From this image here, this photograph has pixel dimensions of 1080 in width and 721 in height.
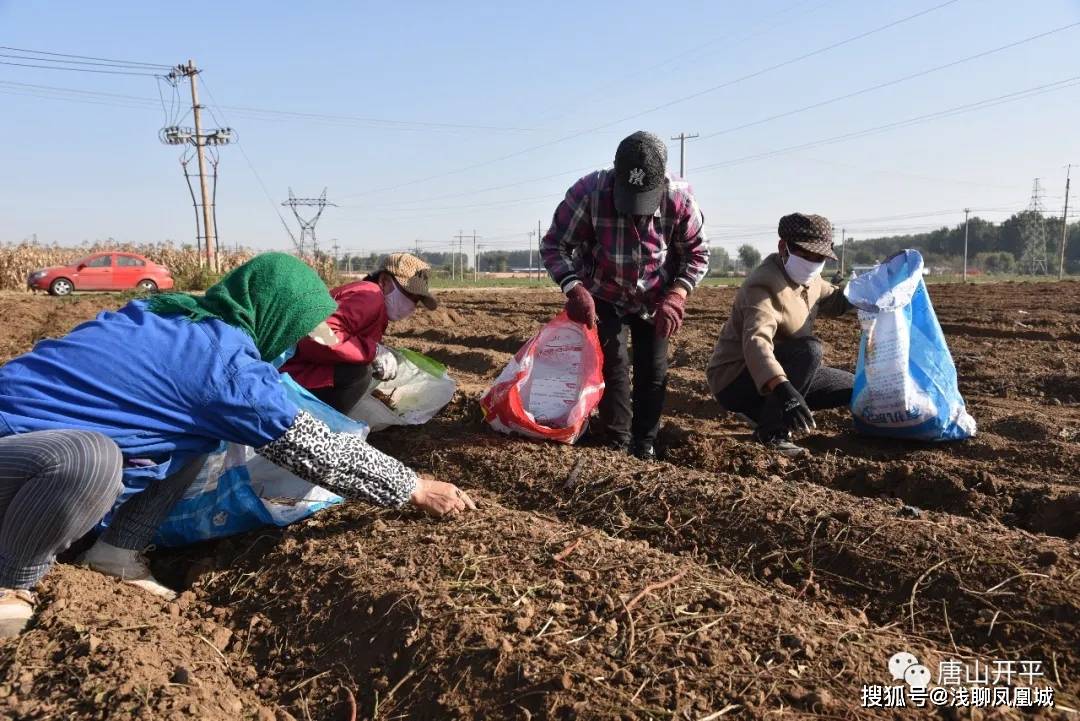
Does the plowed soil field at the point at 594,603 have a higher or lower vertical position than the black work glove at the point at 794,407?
lower

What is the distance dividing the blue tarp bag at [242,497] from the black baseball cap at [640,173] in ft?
5.05

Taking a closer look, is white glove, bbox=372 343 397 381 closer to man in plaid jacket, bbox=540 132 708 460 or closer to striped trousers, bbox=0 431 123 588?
man in plaid jacket, bbox=540 132 708 460

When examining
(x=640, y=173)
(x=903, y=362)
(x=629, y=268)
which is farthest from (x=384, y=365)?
(x=903, y=362)

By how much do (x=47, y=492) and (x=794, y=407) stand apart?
9.37 ft

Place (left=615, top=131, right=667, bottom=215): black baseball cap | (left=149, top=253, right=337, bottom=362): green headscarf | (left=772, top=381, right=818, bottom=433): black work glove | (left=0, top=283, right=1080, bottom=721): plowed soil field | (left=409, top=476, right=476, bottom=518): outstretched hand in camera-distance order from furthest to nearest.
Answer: (left=772, top=381, right=818, bottom=433): black work glove
(left=615, top=131, right=667, bottom=215): black baseball cap
(left=409, top=476, right=476, bottom=518): outstretched hand
(left=149, top=253, right=337, bottom=362): green headscarf
(left=0, top=283, right=1080, bottom=721): plowed soil field

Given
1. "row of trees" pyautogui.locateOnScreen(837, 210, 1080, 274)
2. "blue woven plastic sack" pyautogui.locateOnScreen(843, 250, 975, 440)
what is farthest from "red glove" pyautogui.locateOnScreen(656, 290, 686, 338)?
"row of trees" pyautogui.locateOnScreen(837, 210, 1080, 274)

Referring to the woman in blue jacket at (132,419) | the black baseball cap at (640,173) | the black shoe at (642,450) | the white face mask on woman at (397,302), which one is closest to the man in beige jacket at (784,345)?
the black shoe at (642,450)

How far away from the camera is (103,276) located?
20188 millimetres

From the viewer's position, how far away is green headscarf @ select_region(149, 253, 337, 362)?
236 cm

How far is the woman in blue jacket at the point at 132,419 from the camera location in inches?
82.4

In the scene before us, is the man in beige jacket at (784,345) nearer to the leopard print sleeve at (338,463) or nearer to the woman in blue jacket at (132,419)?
the leopard print sleeve at (338,463)

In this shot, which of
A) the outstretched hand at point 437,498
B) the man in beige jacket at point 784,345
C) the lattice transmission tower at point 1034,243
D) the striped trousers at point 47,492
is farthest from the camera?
the lattice transmission tower at point 1034,243

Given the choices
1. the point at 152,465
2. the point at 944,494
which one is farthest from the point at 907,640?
the point at 152,465

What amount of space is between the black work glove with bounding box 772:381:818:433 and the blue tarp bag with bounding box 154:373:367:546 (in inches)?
74.4
